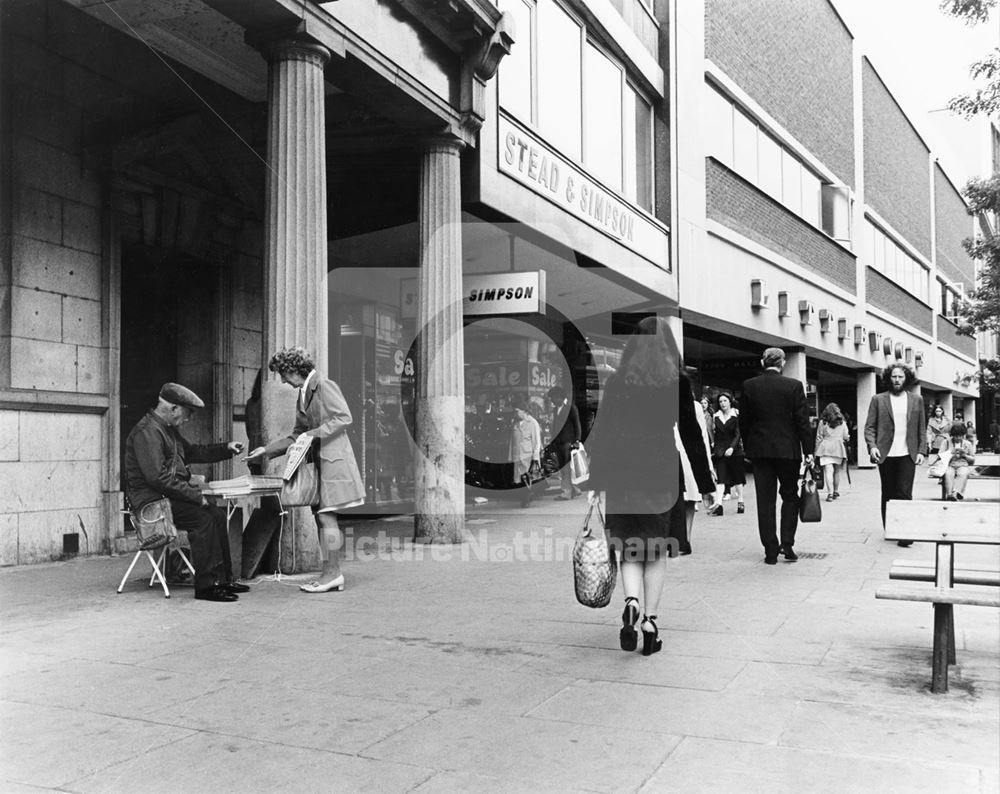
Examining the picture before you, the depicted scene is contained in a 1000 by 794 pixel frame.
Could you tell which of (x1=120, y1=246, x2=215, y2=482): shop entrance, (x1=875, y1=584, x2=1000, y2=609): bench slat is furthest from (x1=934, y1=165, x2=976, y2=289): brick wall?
(x1=875, y1=584, x2=1000, y2=609): bench slat

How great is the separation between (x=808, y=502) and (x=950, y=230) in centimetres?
4222

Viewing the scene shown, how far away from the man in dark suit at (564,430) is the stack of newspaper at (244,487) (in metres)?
9.92

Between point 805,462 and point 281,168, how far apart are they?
5.40 m

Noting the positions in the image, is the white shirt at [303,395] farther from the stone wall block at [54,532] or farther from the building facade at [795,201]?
the building facade at [795,201]

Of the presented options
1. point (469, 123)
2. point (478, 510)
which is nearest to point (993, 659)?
point (469, 123)

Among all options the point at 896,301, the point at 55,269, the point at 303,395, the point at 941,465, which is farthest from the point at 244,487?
the point at 896,301

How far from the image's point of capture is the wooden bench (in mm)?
4383

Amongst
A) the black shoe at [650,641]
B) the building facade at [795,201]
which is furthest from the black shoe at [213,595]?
the building facade at [795,201]

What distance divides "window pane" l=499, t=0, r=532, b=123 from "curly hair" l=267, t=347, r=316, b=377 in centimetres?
588

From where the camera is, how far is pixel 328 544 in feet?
23.6

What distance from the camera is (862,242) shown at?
30.3 m

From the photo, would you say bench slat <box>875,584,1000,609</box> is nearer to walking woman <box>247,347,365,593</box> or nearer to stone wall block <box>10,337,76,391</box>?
walking woman <box>247,347,365,593</box>

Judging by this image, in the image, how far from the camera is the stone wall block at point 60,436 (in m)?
8.51

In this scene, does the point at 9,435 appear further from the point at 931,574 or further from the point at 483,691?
the point at 931,574
